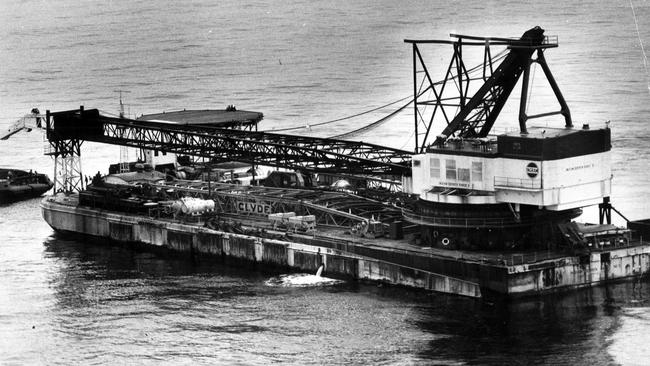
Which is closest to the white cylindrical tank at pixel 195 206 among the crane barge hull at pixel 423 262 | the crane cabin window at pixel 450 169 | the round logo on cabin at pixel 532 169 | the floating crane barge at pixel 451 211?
the floating crane barge at pixel 451 211

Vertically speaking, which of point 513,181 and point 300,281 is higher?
point 513,181

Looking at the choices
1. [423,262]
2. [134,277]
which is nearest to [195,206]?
[134,277]

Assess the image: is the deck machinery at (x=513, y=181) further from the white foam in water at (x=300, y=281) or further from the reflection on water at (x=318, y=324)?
the white foam in water at (x=300, y=281)

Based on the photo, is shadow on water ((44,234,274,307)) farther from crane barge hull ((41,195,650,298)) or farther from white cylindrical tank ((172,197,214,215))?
white cylindrical tank ((172,197,214,215))

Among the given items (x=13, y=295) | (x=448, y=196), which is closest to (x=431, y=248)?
(x=448, y=196)

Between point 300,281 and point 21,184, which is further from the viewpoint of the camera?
point 21,184

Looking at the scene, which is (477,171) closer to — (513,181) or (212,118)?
(513,181)

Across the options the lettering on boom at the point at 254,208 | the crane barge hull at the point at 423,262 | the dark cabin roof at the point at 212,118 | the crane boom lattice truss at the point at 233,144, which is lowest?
the crane barge hull at the point at 423,262

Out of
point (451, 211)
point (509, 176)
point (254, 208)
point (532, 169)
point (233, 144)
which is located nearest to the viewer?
point (532, 169)
